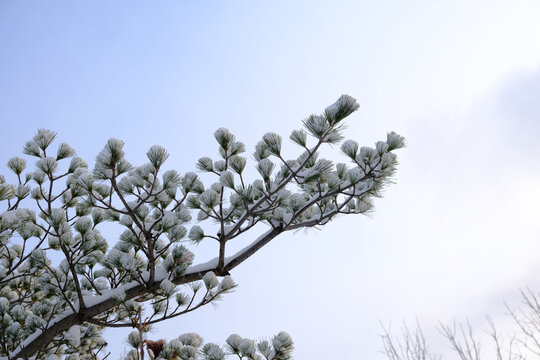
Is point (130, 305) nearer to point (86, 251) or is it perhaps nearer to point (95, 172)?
point (86, 251)

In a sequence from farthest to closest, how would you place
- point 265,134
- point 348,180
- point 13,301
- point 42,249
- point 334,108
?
point 13,301
point 42,249
point 348,180
point 265,134
point 334,108

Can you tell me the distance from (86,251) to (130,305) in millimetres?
494

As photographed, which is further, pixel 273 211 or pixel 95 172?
pixel 273 211

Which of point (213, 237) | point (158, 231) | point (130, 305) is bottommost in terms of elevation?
point (130, 305)

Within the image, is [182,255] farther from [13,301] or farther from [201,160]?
[13,301]

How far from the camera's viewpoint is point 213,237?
2.89 metres

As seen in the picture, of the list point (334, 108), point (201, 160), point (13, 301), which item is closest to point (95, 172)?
point (201, 160)

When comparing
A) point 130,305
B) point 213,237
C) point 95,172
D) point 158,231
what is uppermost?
point 95,172

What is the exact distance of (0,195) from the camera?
2.43 m

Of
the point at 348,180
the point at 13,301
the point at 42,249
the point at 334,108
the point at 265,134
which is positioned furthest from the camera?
the point at 13,301

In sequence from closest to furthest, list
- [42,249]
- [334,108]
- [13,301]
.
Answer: [334,108]
[42,249]
[13,301]

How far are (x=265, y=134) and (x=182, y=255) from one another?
3.38 feet

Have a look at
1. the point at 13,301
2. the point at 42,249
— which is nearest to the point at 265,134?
the point at 42,249

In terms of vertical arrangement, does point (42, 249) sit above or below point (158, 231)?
above
